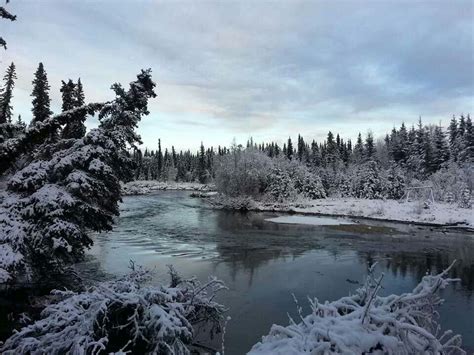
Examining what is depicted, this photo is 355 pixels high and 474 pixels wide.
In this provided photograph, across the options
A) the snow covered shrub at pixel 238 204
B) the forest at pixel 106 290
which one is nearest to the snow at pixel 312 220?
the snow covered shrub at pixel 238 204

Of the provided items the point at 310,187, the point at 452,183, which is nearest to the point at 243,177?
the point at 310,187

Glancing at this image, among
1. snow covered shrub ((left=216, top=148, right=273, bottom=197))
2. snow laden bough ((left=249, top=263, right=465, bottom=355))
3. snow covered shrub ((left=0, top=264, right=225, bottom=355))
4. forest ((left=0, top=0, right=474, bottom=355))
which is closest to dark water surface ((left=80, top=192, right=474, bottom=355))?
forest ((left=0, top=0, right=474, bottom=355))

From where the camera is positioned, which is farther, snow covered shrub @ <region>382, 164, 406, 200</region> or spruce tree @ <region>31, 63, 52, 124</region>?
A: snow covered shrub @ <region>382, 164, 406, 200</region>

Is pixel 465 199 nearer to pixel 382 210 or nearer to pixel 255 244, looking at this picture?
pixel 382 210

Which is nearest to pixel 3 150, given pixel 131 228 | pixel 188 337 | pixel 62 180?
pixel 62 180

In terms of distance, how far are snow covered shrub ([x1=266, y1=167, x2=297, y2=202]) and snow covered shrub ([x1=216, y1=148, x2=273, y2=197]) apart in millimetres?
1254

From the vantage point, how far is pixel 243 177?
55.1 m

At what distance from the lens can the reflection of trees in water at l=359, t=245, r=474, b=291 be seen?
61.0 feet

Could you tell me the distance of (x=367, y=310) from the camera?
3.91 m

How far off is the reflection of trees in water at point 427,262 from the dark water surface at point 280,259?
0.05 m

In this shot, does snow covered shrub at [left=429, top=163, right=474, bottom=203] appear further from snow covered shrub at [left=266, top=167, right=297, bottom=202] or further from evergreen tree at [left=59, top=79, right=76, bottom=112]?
evergreen tree at [left=59, top=79, right=76, bottom=112]

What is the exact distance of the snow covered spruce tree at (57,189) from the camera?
8.20m

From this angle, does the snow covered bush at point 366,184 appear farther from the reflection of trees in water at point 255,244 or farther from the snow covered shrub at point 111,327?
the snow covered shrub at point 111,327

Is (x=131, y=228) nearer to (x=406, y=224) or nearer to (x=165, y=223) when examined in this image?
(x=165, y=223)
